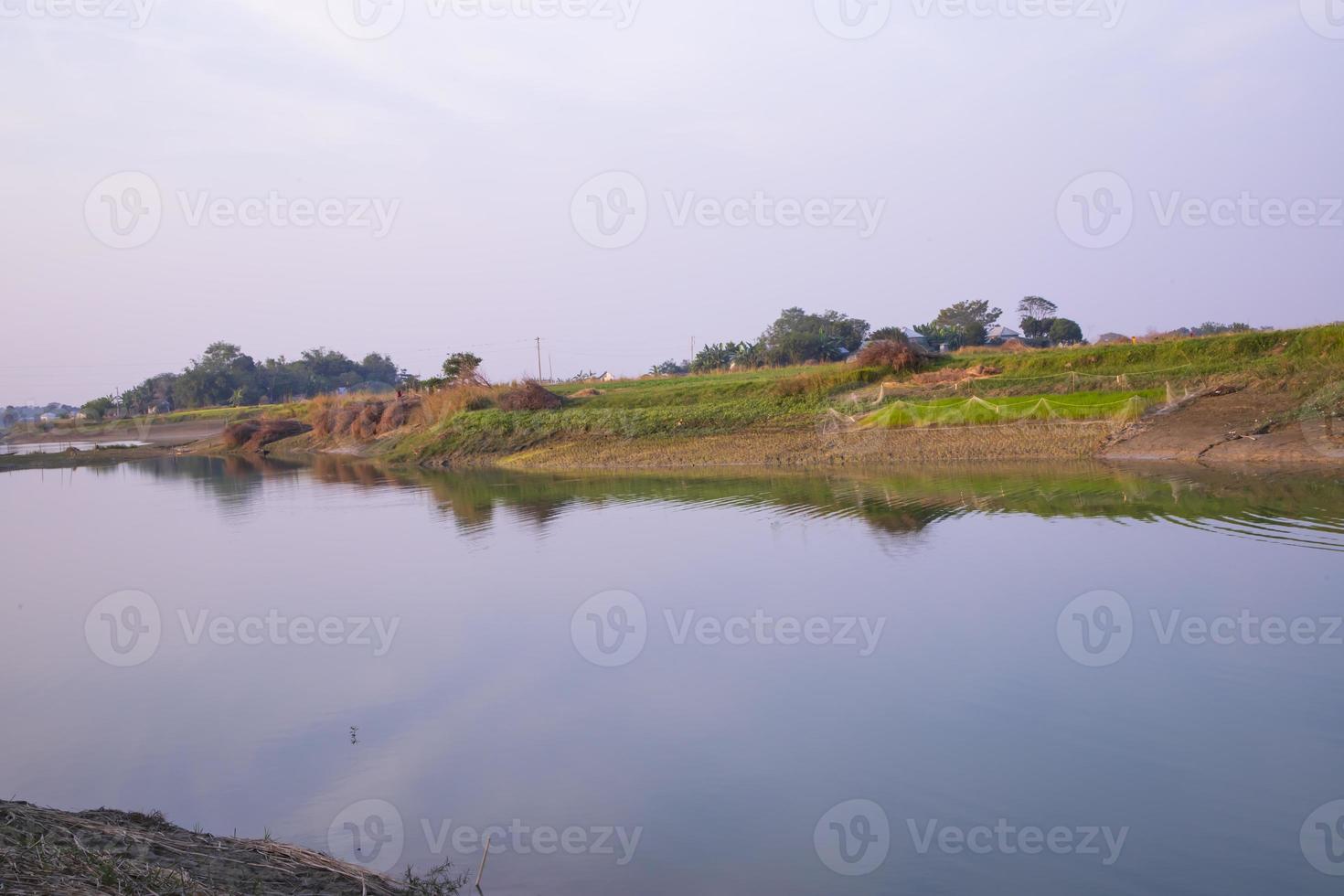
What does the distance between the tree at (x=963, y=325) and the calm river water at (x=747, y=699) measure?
41.8 m

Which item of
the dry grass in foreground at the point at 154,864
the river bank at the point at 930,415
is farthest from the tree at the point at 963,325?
the dry grass in foreground at the point at 154,864

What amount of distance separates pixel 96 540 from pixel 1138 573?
1892cm

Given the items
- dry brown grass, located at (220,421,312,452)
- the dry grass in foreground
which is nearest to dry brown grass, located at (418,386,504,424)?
dry brown grass, located at (220,421,312,452)

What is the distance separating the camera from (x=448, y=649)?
34.6ft

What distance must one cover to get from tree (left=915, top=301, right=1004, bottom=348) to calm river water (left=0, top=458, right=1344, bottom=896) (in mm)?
41840

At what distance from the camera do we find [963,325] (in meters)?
63.8

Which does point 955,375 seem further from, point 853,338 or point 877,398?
point 853,338

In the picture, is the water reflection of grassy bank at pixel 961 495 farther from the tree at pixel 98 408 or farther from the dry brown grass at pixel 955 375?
the tree at pixel 98 408

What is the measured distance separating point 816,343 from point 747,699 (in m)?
53.1

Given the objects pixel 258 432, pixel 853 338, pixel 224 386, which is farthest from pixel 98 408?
pixel 853 338

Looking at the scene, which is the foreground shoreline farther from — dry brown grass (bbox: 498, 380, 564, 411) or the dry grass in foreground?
the dry grass in foreground

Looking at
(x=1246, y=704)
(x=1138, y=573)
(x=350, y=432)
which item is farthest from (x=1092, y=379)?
(x=350, y=432)

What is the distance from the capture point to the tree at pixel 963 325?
58.0 meters

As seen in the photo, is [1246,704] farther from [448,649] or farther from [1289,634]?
[448,649]
